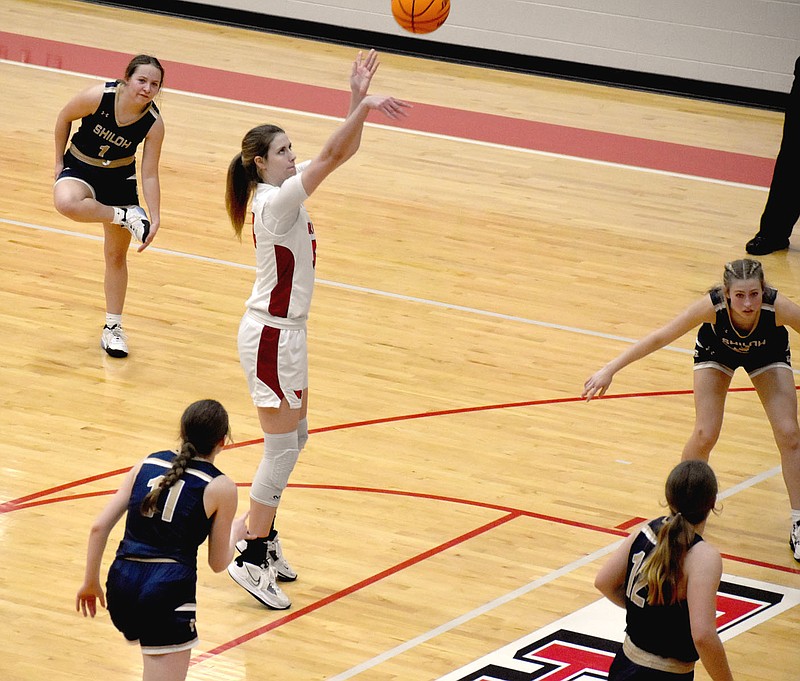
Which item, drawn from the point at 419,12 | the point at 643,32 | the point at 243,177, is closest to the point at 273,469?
the point at 243,177

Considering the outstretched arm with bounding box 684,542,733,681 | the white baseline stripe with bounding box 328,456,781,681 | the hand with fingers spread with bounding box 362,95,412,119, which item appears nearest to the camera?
the outstretched arm with bounding box 684,542,733,681

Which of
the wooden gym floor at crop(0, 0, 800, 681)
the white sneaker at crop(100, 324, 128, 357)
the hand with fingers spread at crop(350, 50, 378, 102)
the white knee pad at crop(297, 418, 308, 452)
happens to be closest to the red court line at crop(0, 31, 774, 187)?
the wooden gym floor at crop(0, 0, 800, 681)

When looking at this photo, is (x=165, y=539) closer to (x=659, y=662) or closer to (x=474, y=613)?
(x=659, y=662)

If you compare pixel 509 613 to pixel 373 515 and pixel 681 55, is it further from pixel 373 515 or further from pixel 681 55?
pixel 681 55

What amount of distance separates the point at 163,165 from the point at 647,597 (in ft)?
30.4

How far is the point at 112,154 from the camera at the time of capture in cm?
790

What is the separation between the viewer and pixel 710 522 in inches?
260

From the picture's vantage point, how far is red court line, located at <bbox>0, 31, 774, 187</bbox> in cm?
1388

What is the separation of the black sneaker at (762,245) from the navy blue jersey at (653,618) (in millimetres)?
7914

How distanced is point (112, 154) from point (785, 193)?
6.05 metres

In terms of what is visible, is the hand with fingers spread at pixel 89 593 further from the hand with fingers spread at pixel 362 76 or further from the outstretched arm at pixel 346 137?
the hand with fingers spread at pixel 362 76

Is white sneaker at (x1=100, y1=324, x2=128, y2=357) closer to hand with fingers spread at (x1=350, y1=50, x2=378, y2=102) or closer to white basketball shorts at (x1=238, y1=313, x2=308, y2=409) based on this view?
white basketball shorts at (x1=238, y1=313, x2=308, y2=409)

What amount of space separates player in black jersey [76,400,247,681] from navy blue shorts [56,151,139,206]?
4.13 m

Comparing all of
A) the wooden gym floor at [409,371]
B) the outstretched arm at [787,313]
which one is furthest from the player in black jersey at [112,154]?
the outstretched arm at [787,313]
